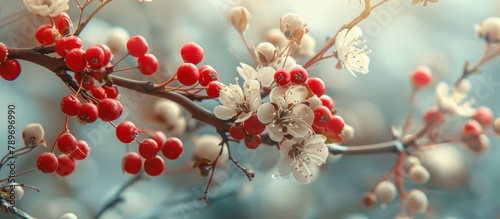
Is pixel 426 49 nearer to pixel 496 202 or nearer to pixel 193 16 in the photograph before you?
pixel 496 202

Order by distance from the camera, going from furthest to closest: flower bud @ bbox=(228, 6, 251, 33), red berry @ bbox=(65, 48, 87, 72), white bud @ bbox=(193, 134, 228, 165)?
white bud @ bbox=(193, 134, 228, 165) → flower bud @ bbox=(228, 6, 251, 33) → red berry @ bbox=(65, 48, 87, 72)

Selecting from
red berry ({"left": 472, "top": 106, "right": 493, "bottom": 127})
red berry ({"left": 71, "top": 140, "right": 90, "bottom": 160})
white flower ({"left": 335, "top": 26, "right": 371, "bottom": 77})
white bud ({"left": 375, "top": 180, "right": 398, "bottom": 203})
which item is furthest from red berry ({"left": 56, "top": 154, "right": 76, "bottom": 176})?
red berry ({"left": 472, "top": 106, "right": 493, "bottom": 127})

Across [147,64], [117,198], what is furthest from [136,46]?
[117,198]

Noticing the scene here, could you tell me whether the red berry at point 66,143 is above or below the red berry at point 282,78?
below

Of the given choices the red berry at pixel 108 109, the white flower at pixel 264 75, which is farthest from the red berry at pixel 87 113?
the white flower at pixel 264 75

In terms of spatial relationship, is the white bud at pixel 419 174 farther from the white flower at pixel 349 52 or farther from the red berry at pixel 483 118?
the white flower at pixel 349 52

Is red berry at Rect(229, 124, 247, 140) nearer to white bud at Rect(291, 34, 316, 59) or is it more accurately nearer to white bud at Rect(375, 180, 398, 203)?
white bud at Rect(291, 34, 316, 59)
